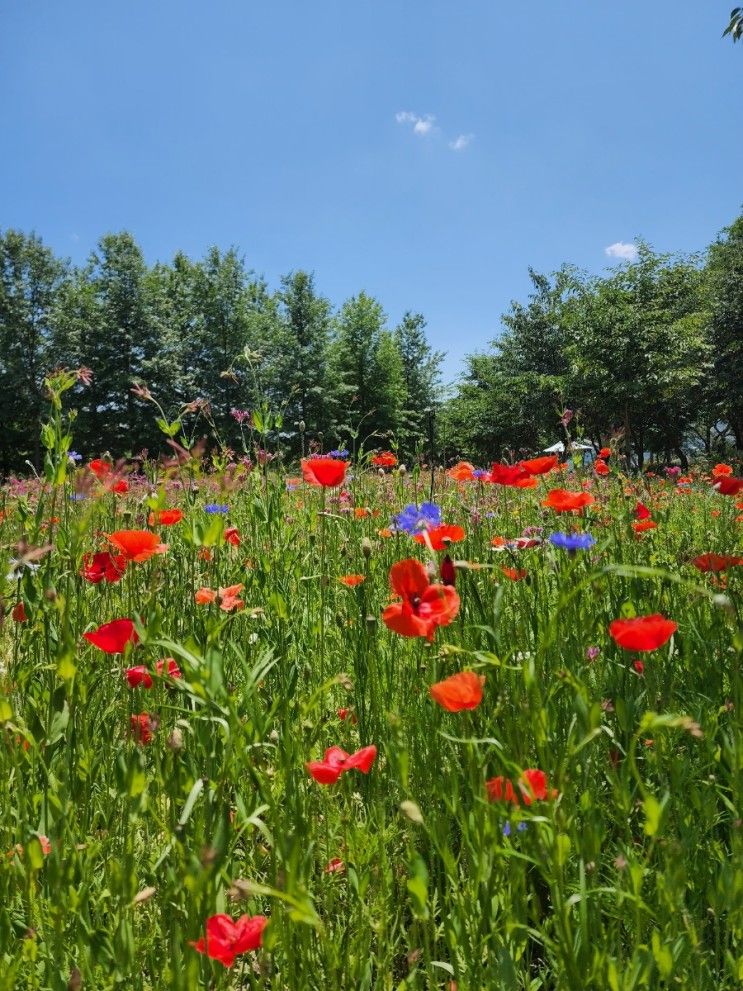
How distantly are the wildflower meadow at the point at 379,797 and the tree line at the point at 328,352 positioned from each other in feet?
67.7

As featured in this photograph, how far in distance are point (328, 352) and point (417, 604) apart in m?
33.8

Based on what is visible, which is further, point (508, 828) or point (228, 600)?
point (228, 600)

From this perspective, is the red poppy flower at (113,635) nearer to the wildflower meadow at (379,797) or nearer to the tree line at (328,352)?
the wildflower meadow at (379,797)

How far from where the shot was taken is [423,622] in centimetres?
95

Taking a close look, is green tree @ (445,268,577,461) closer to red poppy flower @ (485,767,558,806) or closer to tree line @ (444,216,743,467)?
tree line @ (444,216,743,467)

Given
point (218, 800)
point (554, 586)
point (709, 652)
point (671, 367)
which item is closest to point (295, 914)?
point (218, 800)

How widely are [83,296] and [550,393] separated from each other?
82.0 ft

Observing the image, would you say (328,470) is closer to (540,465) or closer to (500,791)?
(540,465)

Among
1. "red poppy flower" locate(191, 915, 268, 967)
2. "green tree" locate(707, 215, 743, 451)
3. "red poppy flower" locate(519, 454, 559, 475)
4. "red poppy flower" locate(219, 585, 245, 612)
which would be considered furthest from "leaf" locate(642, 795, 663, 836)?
"green tree" locate(707, 215, 743, 451)

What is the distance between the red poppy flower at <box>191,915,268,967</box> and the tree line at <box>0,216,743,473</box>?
21380mm

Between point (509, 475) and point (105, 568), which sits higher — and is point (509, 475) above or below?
above

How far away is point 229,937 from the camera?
0.74 m

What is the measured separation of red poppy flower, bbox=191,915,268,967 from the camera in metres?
0.72

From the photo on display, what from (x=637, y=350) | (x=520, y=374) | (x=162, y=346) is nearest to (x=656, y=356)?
(x=637, y=350)
